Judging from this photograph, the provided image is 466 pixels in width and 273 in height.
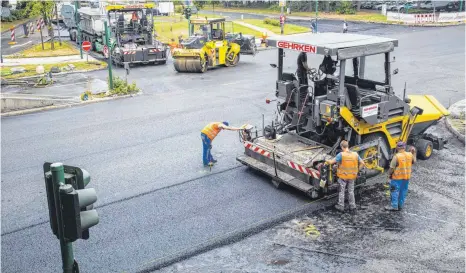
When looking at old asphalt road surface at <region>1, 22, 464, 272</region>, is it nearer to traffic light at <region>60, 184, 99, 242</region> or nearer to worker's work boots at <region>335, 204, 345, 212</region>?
worker's work boots at <region>335, 204, 345, 212</region>

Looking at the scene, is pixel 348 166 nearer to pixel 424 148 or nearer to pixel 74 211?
pixel 424 148

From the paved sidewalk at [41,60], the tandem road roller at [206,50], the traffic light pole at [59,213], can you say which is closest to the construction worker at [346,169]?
the traffic light pole at [59,213]

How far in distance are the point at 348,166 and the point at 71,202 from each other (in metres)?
5.56

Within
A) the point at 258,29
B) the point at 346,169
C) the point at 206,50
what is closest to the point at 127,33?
the point at 206,50

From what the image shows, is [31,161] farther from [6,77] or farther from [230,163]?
[6,77]

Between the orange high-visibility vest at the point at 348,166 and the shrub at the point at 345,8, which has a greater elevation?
the shrub at the point at 345,8

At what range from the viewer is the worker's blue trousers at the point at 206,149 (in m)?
10.6

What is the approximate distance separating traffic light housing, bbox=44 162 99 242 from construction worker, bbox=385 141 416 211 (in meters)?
5.76

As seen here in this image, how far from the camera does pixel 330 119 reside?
29.8 ft

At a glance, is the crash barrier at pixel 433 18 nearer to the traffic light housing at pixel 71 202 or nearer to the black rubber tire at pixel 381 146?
the black rubber tire at pixel 381 146

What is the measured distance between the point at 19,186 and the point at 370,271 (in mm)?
6872

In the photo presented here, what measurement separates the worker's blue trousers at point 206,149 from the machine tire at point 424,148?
442 cm

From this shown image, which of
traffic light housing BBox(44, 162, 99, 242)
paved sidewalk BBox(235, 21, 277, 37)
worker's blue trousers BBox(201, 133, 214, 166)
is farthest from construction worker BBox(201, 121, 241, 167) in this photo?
paved sidewalk BBox(235, 21, 277, 37)

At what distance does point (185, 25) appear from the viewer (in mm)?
39844
